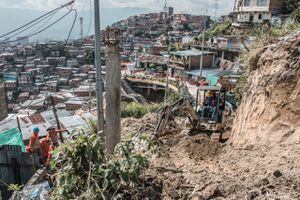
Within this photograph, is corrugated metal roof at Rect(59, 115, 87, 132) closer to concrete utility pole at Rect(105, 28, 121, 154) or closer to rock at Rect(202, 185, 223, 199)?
concrete utility pole at Rect(105, 28, 121, 154)

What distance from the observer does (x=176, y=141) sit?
28.8 ft

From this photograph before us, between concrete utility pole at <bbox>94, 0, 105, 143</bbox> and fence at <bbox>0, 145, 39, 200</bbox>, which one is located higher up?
concrete utility pole at <bbox>94, 0, 105, 143</bbox>

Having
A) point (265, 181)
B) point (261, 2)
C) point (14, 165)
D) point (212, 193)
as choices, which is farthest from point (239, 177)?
point (261, 2)

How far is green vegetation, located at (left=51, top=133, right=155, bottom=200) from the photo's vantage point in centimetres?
387

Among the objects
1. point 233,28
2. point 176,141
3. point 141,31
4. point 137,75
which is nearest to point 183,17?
point 141,31

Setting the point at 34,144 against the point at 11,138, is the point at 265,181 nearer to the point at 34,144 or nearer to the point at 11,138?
the point at 34,144

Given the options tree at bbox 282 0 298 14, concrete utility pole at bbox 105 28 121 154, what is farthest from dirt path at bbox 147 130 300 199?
tree at bbox 282 0 298 14

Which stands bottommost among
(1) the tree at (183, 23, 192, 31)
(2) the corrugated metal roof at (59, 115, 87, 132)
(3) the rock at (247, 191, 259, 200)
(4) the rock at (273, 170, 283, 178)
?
(2) the corrugated metal roof at (59, 115, 87, 132)

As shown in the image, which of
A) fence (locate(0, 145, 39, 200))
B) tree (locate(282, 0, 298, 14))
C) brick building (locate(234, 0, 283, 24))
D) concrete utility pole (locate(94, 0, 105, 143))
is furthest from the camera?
brick building (locate(234, 0, 283, 24))

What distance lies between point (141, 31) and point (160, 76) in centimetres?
6955

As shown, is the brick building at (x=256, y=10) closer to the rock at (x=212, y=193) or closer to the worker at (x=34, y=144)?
the worker at (x=34, y=144)

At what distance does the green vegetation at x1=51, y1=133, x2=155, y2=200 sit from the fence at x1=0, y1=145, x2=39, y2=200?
17.1 ft

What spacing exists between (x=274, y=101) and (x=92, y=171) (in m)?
4.78

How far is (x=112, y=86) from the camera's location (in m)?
5.78
